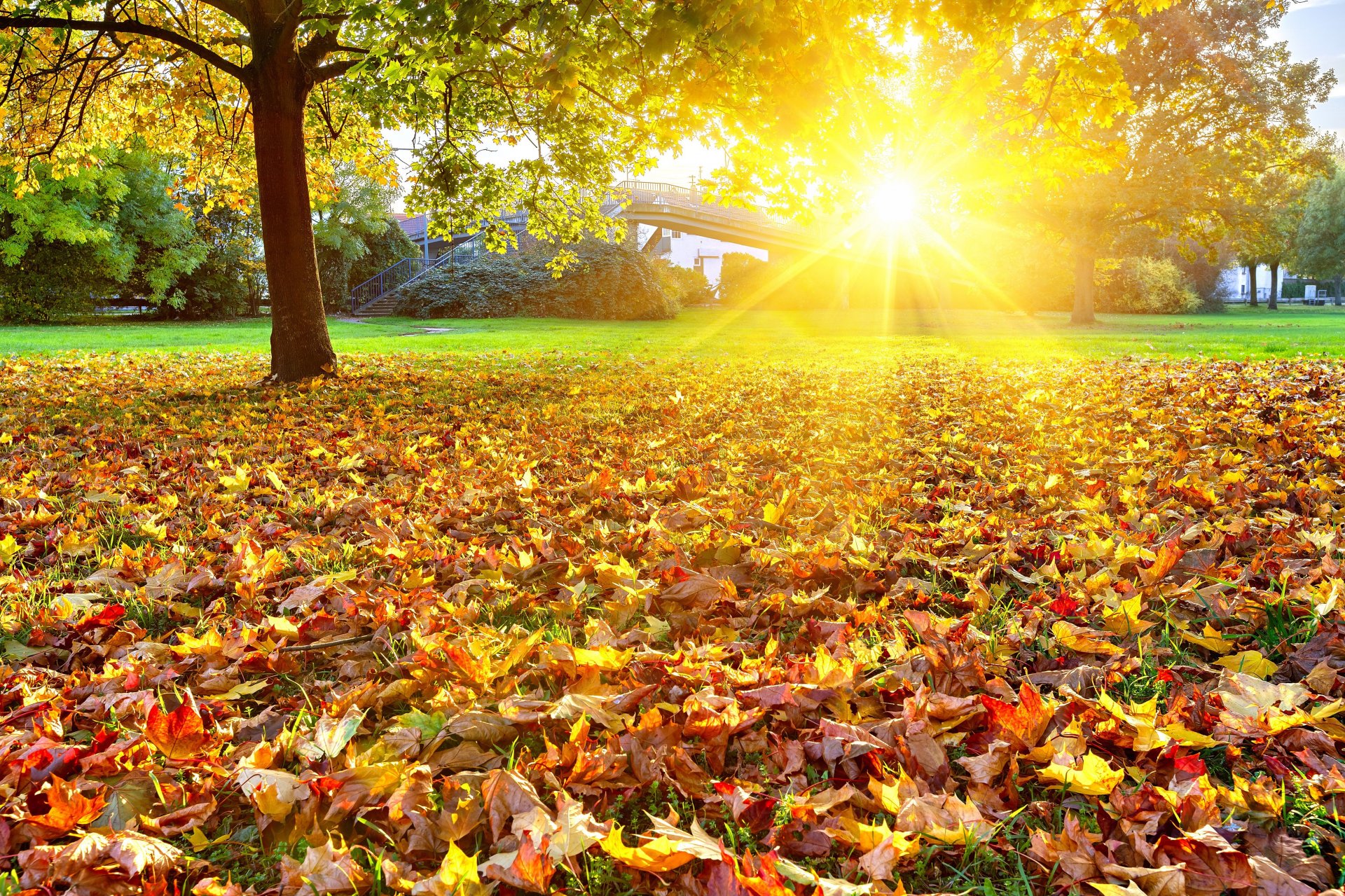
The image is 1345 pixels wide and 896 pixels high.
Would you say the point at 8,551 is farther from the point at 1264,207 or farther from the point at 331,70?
the point at 1264,207

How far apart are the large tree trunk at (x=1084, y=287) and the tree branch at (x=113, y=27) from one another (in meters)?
26.9

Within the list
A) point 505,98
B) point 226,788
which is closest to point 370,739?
point 226,788

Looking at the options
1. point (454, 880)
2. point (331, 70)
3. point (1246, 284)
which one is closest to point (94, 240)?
point (331, 70)

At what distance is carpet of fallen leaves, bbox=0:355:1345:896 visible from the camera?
1.59 m

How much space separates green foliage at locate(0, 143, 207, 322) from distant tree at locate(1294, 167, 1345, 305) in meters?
62.2

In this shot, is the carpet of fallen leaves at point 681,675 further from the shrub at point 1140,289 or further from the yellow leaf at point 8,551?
the shrub at point 1140,289

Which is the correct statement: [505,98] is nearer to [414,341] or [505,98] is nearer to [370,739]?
[414,341]

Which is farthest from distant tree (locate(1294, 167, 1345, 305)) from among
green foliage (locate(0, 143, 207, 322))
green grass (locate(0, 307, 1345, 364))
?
green foliage (locate(0, 143, 207, 322))

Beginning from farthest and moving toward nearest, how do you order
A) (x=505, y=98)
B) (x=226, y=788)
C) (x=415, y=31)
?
(x=505, y=98), (x=415, y=31), (x=226, y=788)

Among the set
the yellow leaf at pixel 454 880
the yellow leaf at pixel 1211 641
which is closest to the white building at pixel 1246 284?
the yellow leaf at pixel 1211 641

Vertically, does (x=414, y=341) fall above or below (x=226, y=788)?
above

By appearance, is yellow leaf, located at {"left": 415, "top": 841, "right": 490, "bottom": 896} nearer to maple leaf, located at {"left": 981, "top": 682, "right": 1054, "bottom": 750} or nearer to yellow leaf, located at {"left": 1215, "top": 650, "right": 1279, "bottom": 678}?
maple leaf, located at {"left": 981, "top": 682, "right": 1054, "bottom": 750}

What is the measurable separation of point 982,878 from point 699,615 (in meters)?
1.29

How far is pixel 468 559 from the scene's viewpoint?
330 cm
